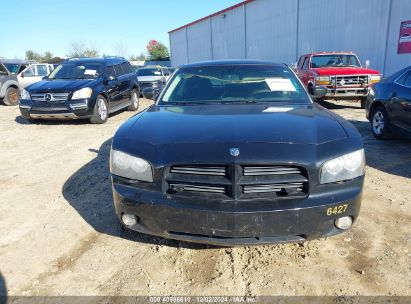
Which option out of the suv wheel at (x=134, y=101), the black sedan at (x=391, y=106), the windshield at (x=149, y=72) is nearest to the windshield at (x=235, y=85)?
the black sedan at (x=391, y=106)

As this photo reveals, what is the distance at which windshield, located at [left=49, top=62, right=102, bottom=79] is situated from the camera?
930cm

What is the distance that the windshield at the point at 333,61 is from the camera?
36.8 ft

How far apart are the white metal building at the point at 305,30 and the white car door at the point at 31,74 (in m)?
14.7

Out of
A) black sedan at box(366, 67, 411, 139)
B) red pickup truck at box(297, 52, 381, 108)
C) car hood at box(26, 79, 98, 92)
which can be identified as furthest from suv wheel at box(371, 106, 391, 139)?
car hood at box(26, 79, 98, 92)

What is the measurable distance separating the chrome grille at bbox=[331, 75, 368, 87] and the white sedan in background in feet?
39.4

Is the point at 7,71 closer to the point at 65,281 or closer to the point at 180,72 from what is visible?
the point at 180,72

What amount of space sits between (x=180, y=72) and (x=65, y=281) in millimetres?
2662

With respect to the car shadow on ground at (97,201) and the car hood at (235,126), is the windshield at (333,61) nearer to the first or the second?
the car shadow on ground at (97,201)

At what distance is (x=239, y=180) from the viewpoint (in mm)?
2312

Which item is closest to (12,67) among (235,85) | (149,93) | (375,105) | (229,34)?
(149,93)

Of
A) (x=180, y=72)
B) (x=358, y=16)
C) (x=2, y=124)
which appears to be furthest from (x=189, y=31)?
(x=180, y=72)

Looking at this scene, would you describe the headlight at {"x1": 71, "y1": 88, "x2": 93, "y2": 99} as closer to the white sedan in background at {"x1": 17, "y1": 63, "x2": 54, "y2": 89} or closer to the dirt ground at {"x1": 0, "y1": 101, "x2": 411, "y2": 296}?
the dirt ground at {"x1": 0, "y1": 101, "x2": 411, "y2": 296}

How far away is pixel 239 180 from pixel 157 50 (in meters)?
75.0

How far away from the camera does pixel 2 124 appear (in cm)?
938
